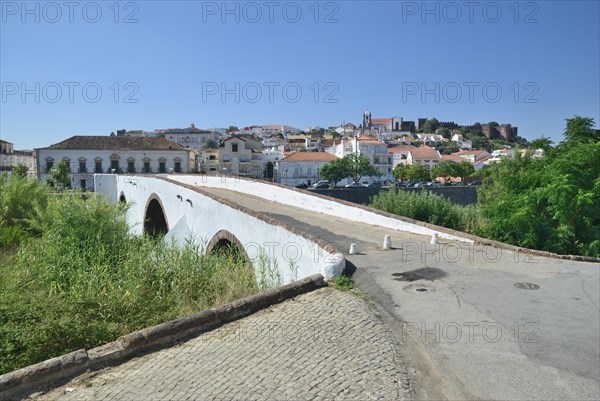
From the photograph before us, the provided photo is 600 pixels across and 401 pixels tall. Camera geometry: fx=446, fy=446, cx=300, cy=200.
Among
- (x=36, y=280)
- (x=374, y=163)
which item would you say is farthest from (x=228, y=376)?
(x=374, y=163)

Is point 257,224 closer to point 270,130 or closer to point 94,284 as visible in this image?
point 94,284

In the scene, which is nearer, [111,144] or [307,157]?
[111,144]

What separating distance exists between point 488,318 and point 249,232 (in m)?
5.79

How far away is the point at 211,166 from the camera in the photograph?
60781 mm

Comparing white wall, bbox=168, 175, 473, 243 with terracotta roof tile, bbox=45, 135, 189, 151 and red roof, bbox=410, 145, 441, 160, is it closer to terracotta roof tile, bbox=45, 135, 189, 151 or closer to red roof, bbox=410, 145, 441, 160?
terracotta roof tile, bbox=45, 135, 189, 151

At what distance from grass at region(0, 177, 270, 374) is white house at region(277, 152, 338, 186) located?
4483cm

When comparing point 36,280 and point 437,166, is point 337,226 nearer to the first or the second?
point 36,280

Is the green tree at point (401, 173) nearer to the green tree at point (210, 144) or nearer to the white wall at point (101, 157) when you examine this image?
the white wall at point (101, 157)

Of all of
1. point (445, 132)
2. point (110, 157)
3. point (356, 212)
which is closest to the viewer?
point (356, 212)

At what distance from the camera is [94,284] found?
306 inches

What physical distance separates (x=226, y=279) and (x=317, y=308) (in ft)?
9.62

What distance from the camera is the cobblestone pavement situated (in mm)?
3543

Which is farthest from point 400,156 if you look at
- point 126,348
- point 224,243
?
point 126,348

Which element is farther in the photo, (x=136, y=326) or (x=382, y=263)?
(x=382, y=263)
